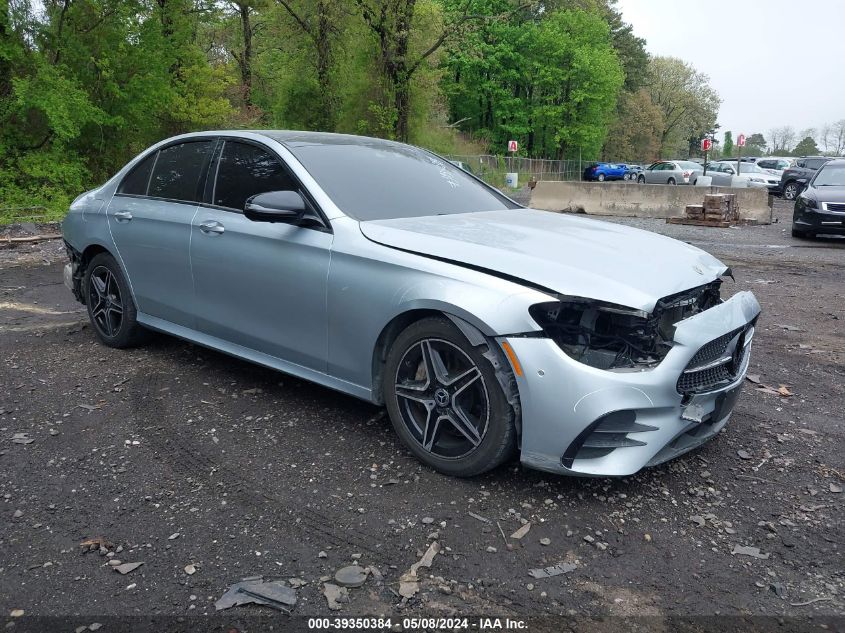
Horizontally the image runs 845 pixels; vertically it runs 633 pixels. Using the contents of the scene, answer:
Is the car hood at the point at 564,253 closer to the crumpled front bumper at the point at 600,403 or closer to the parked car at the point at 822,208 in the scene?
the crumpled front bumper at the point at 600,403

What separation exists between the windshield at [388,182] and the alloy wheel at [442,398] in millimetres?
957

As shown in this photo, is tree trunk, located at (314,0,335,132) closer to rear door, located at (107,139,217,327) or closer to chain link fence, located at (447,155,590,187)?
chain link fence, located at (447,155,590,187)

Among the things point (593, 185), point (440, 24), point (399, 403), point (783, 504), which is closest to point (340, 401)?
point (399, 403)

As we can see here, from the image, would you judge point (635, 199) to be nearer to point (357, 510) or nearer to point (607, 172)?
point (357, 510)

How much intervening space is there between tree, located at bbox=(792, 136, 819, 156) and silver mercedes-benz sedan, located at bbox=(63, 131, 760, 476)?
135994mm

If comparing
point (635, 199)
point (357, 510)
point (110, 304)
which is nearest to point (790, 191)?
point (635, 199)

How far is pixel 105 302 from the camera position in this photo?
5.46m

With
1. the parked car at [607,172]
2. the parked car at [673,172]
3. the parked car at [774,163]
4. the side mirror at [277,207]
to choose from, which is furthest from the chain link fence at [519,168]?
the side mirror at [277,207]

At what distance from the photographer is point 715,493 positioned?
3344 mm

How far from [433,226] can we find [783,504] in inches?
86.0

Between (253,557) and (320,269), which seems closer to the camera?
(253,557)

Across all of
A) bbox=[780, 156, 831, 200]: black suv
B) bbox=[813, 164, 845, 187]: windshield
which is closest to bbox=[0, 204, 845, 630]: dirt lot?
bbox=[813, 164, 845, 187]: windshield

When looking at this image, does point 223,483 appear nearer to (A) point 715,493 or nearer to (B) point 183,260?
(B) point 183,260

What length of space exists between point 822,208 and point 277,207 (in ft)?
41.4
